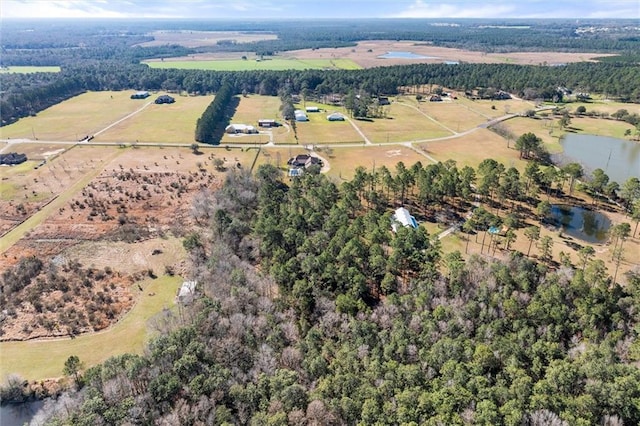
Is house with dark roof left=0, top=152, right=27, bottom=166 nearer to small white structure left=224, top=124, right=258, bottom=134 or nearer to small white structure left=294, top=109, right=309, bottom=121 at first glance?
small white structure left=224, top=124, right=258, bottom=134

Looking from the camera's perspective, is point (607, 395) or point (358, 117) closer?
point (607, 395)

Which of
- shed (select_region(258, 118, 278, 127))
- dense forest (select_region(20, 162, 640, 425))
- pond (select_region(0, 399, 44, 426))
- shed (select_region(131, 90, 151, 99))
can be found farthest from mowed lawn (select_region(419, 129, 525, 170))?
shed (select_region(131, 90, 151, 99))

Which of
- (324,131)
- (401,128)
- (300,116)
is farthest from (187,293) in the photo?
(300,116)

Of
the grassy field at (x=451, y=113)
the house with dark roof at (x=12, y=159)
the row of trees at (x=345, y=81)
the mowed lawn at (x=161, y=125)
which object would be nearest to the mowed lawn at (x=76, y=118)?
the mowed lawn at (x=161, y=125)

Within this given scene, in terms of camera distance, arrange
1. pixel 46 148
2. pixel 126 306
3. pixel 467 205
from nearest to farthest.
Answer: pixel 126 306 < pixel 467 205 < pixel 46 148

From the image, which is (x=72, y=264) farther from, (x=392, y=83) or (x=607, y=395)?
(x=392, y=83)

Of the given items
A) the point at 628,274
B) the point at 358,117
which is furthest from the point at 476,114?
the point at 628,274

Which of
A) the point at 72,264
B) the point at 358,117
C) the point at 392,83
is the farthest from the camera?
the point at 392,83
